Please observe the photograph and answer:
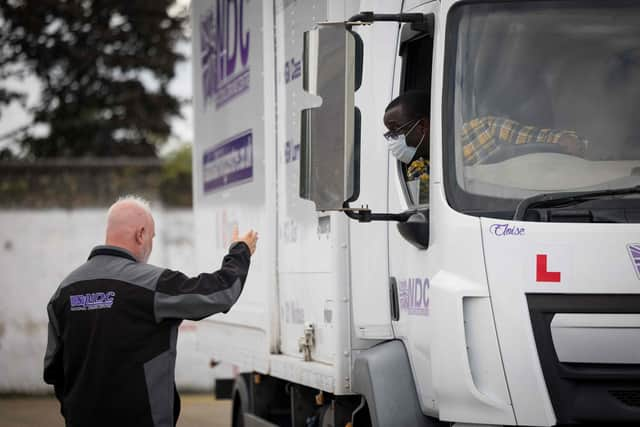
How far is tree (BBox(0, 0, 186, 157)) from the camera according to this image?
1142 inches

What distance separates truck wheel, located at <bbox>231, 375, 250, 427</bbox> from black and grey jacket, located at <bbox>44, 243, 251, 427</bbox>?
357 cm

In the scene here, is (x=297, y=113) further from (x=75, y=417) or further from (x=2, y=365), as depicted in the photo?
(x=2, y=365)

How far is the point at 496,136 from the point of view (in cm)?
527

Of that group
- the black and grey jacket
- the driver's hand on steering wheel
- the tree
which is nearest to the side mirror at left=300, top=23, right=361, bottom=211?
the black and grey jacket

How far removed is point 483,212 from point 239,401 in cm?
444

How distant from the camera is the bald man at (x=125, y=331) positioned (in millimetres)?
5180

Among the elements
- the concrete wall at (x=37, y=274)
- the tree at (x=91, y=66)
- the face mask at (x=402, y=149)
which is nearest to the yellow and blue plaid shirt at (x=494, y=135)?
the face mask at (x=402, y=149)

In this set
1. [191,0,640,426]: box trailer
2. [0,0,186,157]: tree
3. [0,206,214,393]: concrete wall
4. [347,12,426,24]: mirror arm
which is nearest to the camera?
Answer: [191,0,640,426]: box trailer

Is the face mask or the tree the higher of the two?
the tree

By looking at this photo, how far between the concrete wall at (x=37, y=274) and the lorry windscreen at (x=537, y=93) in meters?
12.1

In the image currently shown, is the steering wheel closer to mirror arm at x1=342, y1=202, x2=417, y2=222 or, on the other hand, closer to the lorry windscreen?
the lorry windscreen

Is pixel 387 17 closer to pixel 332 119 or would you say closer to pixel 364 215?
pixel 332 119

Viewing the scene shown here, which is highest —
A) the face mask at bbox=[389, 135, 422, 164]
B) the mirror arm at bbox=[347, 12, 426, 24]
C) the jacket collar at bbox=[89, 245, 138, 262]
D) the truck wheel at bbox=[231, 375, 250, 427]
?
the mirror arm at bbox=[347, 12, 426, 24]

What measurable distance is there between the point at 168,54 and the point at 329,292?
2421cm
